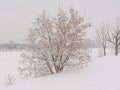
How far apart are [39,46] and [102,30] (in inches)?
1192

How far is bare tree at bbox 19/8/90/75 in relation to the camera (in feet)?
37.1

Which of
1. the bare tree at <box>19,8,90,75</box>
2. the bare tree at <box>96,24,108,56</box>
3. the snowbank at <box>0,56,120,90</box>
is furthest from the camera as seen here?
the bare tree at <box>96,24,108,56</box>

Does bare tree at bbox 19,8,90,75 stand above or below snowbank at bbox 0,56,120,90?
above

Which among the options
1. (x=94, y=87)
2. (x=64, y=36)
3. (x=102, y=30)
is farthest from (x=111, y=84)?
(x=102, y=30)

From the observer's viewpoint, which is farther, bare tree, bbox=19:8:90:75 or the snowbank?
bare tree, bbox=19:8:90:75

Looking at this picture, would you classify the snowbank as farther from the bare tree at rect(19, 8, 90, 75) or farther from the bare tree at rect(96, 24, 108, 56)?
the bare tree at rect(96, 24, 108, 56)

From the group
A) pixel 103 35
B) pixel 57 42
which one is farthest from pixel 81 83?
pixel 103 35

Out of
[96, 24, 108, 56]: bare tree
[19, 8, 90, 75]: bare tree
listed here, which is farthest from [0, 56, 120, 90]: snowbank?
[96, 24, 108, 56]: bare tree

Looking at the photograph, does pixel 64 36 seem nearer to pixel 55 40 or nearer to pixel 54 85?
pixel 55 40

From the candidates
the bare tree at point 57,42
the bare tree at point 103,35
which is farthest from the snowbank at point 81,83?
the bare tree at point 103,35

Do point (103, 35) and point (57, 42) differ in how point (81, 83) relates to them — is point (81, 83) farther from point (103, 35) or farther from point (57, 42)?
point (103, 35)

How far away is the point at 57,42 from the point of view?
11352 millimetres

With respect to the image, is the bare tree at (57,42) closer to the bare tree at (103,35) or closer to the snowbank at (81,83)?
the snowbank at (81,83)

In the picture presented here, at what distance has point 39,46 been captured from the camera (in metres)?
11.6
